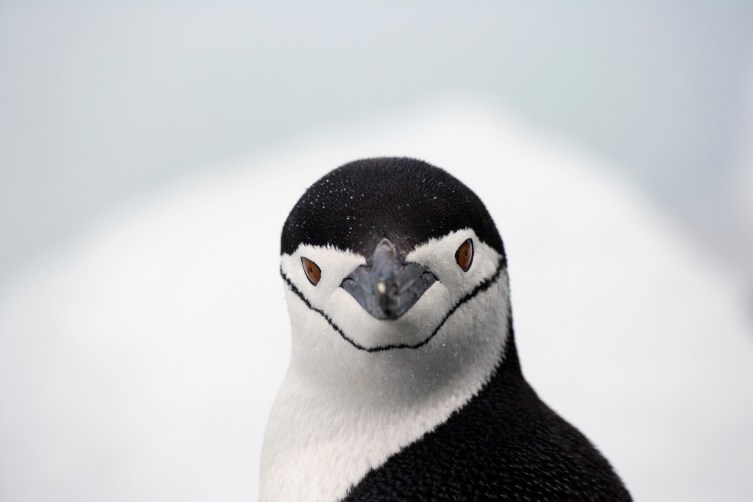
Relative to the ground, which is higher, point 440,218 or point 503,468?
point 440,218

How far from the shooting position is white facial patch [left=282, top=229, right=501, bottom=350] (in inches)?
31.4

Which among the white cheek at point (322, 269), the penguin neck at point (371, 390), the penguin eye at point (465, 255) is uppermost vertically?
the penguin eye at point (465, 255)

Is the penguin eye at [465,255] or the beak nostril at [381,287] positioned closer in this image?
the beak nostril at [381,287]

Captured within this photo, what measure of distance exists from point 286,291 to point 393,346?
7.0 inches

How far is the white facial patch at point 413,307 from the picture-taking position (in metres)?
0.80

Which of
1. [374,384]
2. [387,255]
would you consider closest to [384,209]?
[387,255]

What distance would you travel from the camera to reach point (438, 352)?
2.83ft

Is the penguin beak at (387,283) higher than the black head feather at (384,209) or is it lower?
lower

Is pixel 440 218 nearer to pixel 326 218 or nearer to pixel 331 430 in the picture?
pixel 326 218

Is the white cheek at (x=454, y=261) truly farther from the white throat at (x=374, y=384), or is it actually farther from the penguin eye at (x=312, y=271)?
the penguin eye at (x=312, y=271)

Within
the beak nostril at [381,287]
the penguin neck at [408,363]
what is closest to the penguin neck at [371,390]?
the penguin neck at [408,363]

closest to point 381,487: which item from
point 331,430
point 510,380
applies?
point 331,430

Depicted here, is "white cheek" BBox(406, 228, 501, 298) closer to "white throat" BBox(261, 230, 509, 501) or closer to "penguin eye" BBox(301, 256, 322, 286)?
"white throat" BBox(261, 230, 509, 501)

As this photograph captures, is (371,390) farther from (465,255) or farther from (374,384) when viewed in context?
(465,255)
